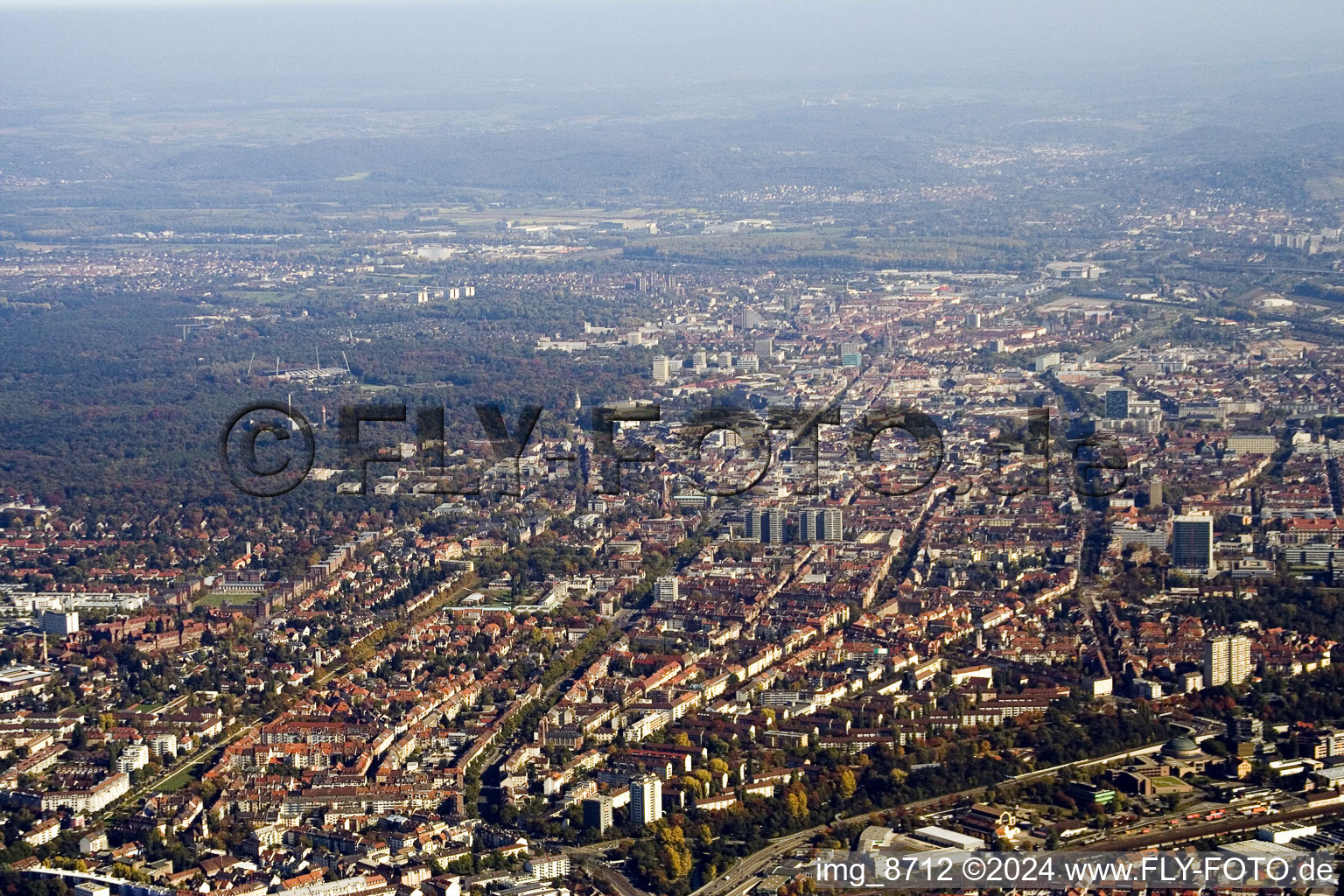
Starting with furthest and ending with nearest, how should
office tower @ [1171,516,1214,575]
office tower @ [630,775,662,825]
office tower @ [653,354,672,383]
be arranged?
office tower @ [653,354,672,383], office tower @ [1171,516,1214,575], office tower @ [630,775,662,825]

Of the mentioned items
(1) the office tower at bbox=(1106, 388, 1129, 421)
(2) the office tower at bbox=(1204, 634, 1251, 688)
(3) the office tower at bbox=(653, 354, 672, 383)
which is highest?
(2) the office tower at bbox=(1204, 634, 1251, 688)

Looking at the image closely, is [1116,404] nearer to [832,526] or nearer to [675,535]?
[832,526]

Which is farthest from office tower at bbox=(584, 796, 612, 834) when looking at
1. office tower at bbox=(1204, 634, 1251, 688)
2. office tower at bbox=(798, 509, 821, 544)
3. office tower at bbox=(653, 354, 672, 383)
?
office tower at bbox=(653, 354, 672, 383)

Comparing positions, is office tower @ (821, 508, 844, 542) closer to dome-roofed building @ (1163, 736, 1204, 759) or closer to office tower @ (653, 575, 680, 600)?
office tower @ (653, 575, 680, 600)

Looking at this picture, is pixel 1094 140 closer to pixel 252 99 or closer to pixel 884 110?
pixel 884 110

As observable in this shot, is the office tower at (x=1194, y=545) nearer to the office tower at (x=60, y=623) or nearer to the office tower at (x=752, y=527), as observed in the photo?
the office tower at (x=752, y=527)

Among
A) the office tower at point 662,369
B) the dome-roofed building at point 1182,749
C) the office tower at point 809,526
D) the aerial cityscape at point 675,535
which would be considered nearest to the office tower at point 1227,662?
the aerial cityscape at point 675,535

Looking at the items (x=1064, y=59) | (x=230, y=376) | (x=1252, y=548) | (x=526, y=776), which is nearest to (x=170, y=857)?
(x=526, y=776)
